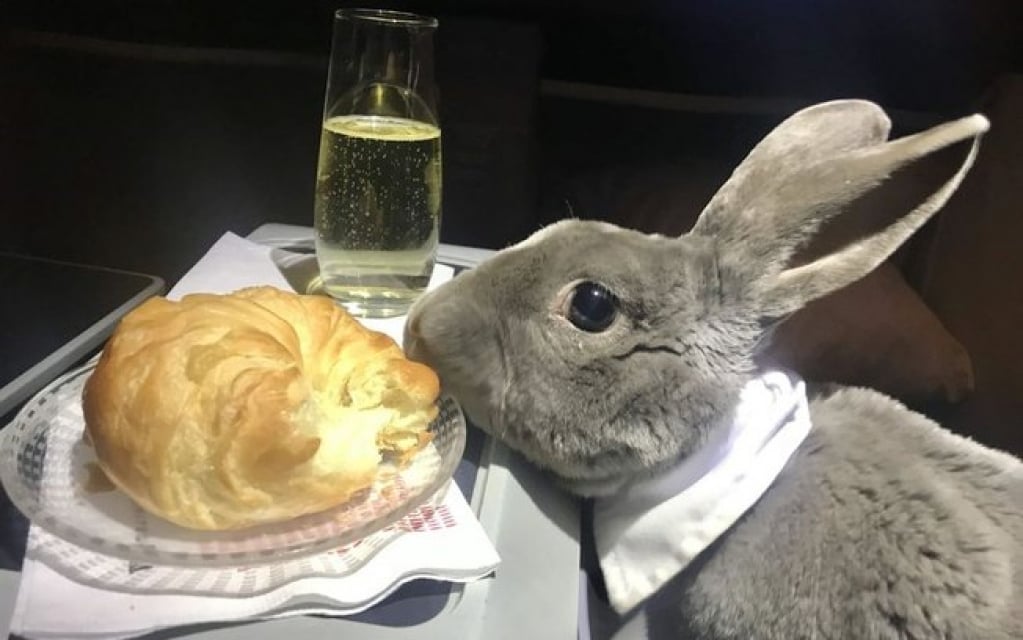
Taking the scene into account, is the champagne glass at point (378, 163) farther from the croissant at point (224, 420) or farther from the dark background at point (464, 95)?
the dark background at point (464, 95)

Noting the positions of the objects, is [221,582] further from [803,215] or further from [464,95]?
[464,95]

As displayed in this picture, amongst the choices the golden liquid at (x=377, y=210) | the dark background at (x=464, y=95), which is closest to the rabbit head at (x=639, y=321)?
the golden liquid at (x=377, y=210)

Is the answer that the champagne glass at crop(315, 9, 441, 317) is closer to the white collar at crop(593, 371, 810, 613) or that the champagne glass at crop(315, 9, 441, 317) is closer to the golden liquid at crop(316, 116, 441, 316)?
the golden liquid at crop(316, 116, 441, 316)

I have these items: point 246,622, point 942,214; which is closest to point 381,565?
point 246,622

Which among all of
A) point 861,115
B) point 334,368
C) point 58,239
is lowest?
point 58,239

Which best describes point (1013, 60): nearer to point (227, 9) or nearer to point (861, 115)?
point (861, 115)

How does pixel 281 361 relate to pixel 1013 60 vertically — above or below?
below
